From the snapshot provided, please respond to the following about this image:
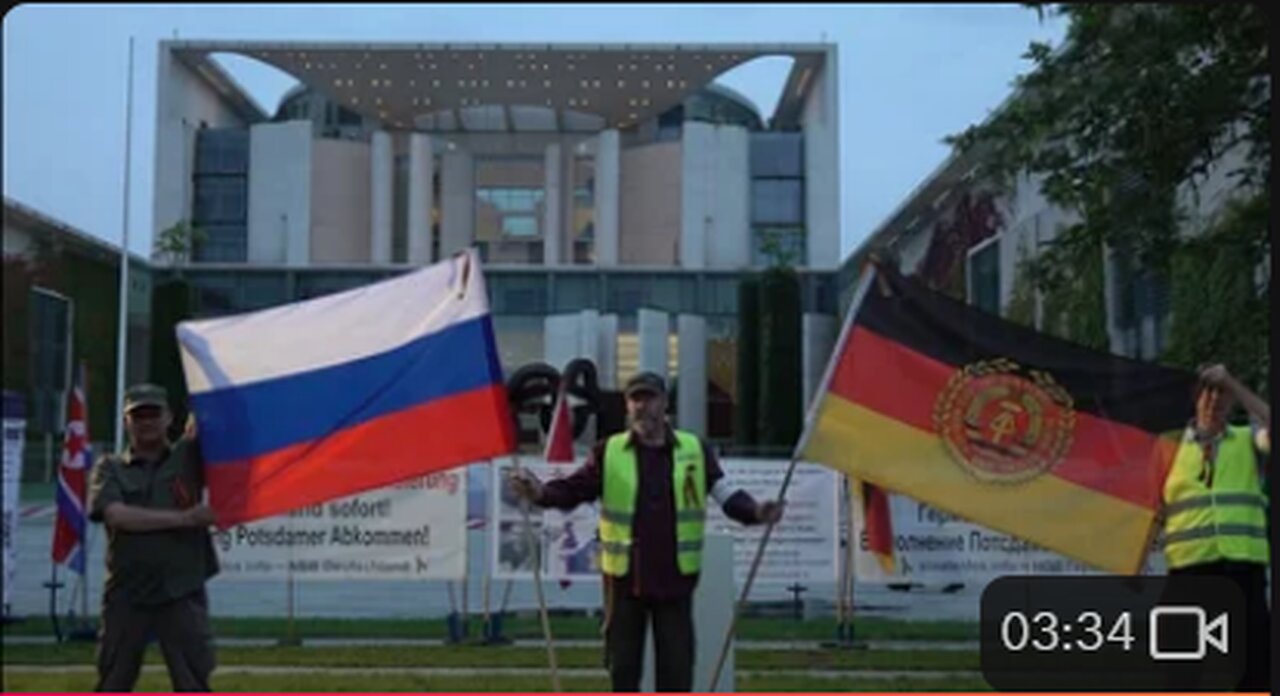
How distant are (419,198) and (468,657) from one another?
7.99 feet

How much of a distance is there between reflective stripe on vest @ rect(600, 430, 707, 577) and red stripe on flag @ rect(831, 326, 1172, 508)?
16.1 inches

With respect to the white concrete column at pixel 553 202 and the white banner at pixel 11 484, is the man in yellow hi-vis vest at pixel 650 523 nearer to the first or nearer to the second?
the white concrete column at pixel 553 202

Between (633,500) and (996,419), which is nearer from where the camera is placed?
(996,419)

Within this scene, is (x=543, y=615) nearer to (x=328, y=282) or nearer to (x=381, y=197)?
(x=328, y=282)

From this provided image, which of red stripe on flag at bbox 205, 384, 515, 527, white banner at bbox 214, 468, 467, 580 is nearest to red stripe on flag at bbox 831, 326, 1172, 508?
red stripe on flag at bbox 205, 384, 515, 527

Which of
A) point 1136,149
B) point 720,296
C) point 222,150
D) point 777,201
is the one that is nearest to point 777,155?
point 777,201

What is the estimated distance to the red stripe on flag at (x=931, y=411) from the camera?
367cm

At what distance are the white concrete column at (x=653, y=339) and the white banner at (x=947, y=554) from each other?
78cm

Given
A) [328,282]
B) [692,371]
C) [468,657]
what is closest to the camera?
[328,282]

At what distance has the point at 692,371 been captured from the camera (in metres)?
3.62

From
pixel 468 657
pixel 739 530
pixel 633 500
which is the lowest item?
pixel 468 657

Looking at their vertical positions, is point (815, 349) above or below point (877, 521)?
above

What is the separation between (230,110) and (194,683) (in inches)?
85.7

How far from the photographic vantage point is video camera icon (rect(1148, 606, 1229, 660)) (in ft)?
9.05
